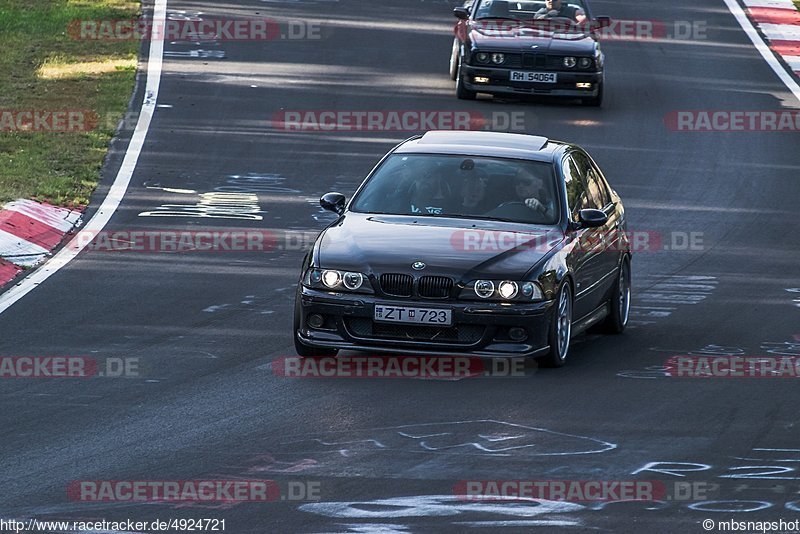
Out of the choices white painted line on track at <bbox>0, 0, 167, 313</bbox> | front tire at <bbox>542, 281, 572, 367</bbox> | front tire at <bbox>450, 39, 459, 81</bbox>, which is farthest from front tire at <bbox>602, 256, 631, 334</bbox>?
front tire at <bbox>450, 39, 459, 81</bbox>

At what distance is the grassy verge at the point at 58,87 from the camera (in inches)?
725

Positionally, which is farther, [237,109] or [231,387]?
[237,109]

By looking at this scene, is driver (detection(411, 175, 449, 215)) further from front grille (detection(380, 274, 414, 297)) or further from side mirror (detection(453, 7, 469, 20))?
side mirror (detection(453, 7, 469, 20))

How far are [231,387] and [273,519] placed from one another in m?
2.93

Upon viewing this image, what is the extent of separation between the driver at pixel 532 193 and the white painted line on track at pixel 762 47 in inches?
588

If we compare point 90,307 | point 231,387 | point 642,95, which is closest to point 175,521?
point 231,387

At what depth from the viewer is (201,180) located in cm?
1925

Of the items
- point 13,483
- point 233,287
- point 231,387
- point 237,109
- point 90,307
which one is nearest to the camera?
point 13,483

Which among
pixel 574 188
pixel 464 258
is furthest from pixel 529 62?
pixel 464 258

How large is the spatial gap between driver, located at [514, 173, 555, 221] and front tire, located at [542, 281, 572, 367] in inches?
28.2

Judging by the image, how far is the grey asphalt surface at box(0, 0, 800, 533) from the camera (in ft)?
26.2

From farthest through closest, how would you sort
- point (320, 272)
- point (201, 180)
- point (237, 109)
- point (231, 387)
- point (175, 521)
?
1. point (237, 109)
2. point (201, 180)
3. point (320, 272)
4. point (231, 387)
5. point (175, 521)

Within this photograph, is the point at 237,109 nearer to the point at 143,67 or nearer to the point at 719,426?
the point at 143,67

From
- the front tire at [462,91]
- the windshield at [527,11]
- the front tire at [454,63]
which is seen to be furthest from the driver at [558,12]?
the front tire at [462,91]
